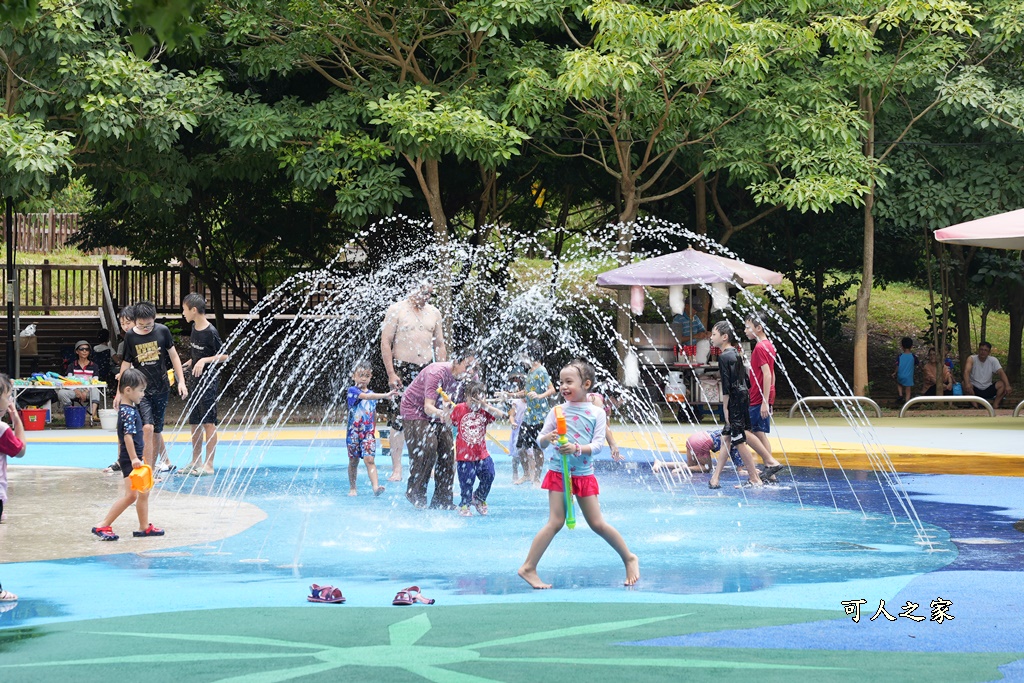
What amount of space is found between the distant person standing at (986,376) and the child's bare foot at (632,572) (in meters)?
18.2

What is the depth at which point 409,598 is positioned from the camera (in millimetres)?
6492

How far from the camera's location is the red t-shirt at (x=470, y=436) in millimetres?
9703

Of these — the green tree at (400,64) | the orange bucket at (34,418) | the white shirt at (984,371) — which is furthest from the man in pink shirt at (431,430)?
the white shirt at (984,371)

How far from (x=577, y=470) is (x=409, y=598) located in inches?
52.7

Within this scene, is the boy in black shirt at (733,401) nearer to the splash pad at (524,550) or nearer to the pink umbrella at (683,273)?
the splash pad at (524,550)

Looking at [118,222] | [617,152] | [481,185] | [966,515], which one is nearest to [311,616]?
[966,515]

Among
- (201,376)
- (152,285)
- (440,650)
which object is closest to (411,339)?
(201,376)

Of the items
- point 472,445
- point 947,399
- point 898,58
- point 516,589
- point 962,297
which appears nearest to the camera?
point 516,589

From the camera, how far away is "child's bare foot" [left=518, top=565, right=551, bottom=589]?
6977 millimetres

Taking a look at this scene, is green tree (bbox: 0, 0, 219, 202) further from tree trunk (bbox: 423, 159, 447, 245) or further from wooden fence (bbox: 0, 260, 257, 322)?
wooden fence (bbox: 0, 260, 257, 322)

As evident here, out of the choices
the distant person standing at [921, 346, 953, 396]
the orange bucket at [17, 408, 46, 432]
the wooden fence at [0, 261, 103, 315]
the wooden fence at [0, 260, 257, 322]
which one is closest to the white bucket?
the orange bucket at [17, 408, 46, 432]

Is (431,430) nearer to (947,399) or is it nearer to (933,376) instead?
(947,399)

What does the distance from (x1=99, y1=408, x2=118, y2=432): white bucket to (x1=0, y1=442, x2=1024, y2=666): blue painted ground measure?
737 centimetres

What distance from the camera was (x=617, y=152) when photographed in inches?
803
